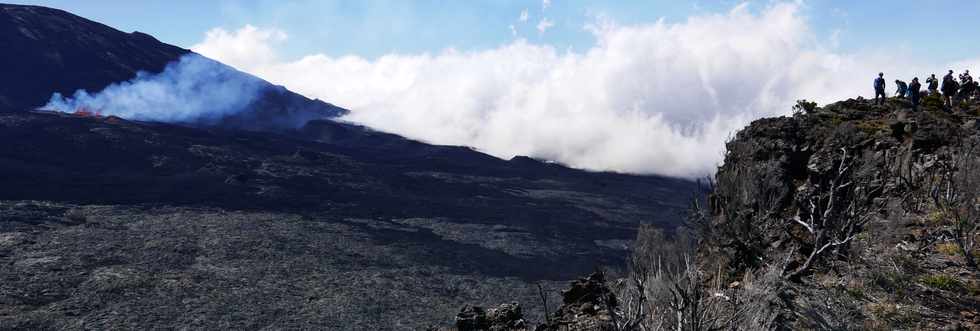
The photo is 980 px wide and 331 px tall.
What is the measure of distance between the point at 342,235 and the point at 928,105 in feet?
121

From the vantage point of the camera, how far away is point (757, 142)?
19453mm

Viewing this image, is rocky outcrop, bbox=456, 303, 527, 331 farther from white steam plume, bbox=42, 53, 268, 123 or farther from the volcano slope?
white steam plume, bbox=42, 53, 268, 123

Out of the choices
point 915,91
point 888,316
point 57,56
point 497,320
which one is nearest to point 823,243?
point 888,316

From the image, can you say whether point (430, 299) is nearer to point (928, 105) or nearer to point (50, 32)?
point (928, 105)

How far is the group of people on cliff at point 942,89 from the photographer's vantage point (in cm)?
2588

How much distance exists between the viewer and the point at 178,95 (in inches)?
4560

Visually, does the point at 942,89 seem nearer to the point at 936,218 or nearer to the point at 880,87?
the point at 880,87

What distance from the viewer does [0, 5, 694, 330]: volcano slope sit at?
3022 cm

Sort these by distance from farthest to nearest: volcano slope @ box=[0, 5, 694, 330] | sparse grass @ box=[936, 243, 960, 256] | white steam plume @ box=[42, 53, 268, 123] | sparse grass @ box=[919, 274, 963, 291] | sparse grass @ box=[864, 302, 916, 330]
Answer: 1. white steam plume @ box=[42, 53, 268, 123]
2. volcano slope @ box=[0, 5, 694, 330]
3. sparse grass @ box=[936, 243, 960, 256]
4. sparse grass @ box=[919, 274, 963, 291]
5. sparse grass @ box=[864, 302, 916, 330]

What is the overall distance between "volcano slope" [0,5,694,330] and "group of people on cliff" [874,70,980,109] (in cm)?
1528

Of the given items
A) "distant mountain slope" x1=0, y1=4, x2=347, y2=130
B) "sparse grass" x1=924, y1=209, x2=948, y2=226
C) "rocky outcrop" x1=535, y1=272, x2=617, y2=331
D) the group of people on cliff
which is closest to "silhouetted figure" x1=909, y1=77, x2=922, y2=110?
the group of people on cliff

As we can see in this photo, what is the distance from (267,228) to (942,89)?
4172cm

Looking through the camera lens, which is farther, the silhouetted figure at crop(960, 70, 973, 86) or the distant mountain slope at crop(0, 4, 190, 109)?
the distant mountain slope at crop(0, 4, 190, 109)

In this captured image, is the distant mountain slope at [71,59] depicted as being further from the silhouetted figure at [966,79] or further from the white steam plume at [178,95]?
the silhouetted figure at [966,79]
